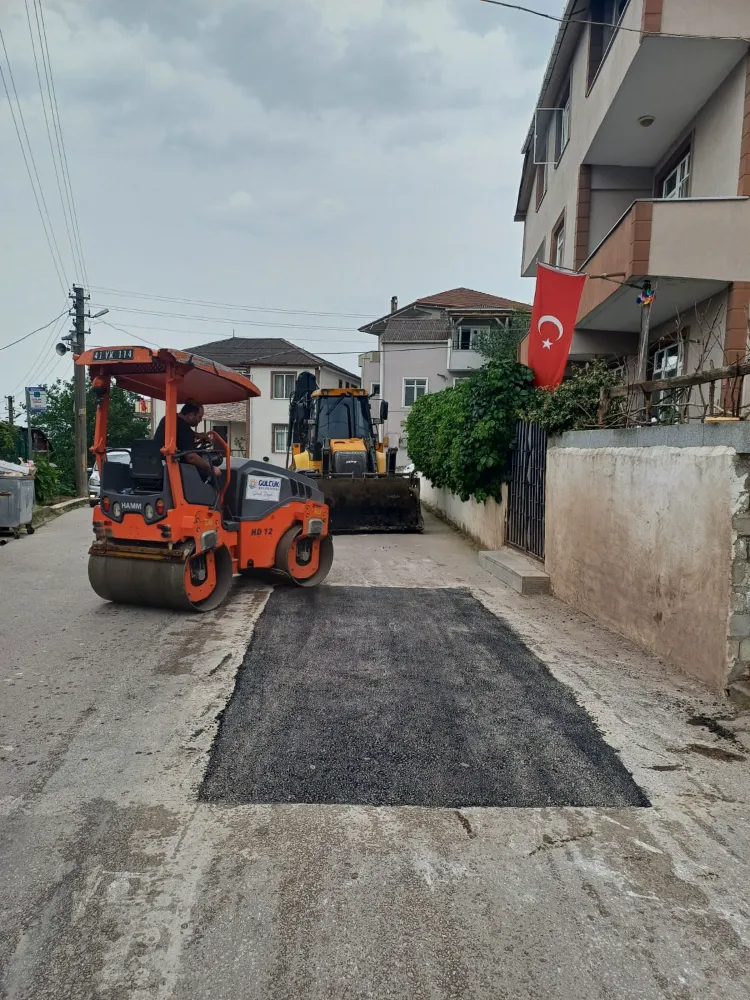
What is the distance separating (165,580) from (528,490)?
5204 millimetres

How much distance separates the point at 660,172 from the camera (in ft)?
41.0

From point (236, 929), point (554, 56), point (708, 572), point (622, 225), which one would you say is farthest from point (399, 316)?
point (236, 929)

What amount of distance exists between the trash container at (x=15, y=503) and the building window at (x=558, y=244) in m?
11.6

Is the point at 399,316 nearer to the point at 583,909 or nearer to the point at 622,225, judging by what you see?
the point at 622,225

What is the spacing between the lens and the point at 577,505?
7.31 meters

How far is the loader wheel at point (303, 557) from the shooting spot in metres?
7.98

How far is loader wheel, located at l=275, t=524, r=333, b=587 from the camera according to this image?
7984 millimetres

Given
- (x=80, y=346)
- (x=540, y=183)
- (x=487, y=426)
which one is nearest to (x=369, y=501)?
(x=487, y=426)

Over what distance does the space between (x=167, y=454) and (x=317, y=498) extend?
7.95 ft

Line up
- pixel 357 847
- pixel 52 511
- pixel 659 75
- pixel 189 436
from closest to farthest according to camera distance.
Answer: pixel 357 847
pixel 189 436
pixel 659 75
pixel 52 511

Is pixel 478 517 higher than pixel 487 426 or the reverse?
the reverse

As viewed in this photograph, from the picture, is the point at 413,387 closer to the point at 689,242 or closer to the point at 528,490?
the point at 689,242

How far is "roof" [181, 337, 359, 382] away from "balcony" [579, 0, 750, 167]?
3523 cm

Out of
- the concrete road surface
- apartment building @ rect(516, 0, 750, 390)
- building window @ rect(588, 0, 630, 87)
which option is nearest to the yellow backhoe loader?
apartment building @ rect(516, 0, 750, 390)
